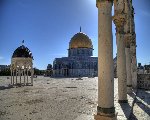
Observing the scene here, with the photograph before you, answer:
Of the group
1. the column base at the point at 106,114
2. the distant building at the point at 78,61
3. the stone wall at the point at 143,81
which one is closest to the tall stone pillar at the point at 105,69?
the column base at the point at 106,114

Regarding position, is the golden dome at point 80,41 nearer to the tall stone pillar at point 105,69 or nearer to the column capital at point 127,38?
the column capital at point 127,38

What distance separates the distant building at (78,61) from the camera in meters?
58.4

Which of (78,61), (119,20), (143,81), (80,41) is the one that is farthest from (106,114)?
(78,61)

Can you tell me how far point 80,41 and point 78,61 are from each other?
723 cm

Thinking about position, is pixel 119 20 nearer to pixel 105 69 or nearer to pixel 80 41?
pixel 105 69

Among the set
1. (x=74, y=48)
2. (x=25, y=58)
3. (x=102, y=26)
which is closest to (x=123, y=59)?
(x=102, y=26)

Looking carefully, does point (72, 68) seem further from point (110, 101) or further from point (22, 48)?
point (110, 101)

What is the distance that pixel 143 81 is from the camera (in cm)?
1700

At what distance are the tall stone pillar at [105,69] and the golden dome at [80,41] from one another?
5189 cm

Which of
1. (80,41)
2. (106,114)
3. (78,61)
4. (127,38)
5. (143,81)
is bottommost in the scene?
(106,114)

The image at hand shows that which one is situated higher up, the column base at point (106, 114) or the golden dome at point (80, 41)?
the golden dome at point (80, 41)

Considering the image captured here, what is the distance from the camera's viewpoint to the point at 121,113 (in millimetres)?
6832

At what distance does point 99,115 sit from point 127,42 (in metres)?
7.15

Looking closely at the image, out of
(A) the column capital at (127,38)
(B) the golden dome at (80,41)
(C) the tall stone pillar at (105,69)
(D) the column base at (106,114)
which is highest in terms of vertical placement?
(B) the golden dome at (80,41)
